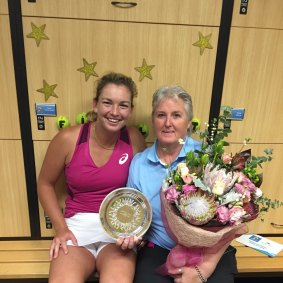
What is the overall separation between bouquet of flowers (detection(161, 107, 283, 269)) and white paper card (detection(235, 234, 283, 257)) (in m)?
0.84

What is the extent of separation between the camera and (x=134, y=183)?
1.75 meters

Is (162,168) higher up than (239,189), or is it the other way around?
(239,189)

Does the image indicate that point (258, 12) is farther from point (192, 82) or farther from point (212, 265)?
point (212, 265)

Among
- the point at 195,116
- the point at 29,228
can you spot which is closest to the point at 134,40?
the point at 195,116

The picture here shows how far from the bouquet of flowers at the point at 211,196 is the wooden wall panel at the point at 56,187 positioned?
0.96m

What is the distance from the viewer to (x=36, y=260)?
6.46 feet

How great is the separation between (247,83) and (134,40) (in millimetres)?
772

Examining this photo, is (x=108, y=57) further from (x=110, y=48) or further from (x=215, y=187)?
(x=215, y=187)

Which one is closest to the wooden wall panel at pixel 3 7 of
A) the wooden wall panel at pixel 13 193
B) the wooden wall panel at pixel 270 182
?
the wooden wall panel at pixel 13 193

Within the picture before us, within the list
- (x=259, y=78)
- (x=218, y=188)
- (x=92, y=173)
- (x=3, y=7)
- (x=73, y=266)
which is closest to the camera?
(x=218, y=188)

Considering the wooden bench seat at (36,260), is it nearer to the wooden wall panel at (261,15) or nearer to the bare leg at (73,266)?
the bare leg at (73,266)

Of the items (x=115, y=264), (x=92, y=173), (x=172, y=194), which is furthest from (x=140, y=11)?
(x=115, y=264)

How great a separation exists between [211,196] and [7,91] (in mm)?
1366

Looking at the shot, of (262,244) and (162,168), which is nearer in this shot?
(162,168)
